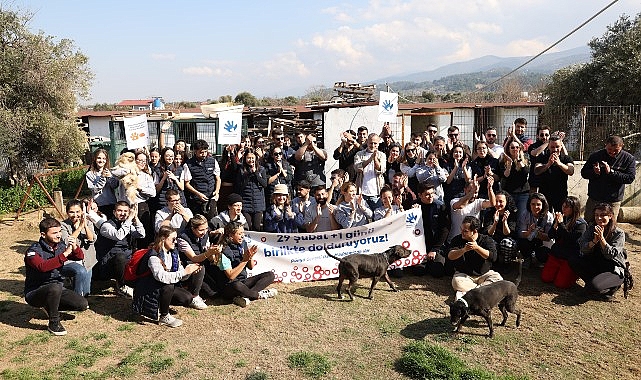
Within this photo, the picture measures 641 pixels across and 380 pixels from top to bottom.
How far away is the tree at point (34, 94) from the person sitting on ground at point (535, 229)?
14.6 m

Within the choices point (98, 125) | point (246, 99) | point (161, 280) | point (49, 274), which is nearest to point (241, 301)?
point (161, 280)

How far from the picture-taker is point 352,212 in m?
8.05

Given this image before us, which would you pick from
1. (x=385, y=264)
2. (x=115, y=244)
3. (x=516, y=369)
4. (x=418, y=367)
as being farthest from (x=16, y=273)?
(x=516, y=369)

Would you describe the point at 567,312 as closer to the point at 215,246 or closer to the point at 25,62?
the point at 215,246

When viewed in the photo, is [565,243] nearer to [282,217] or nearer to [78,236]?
[282,217]

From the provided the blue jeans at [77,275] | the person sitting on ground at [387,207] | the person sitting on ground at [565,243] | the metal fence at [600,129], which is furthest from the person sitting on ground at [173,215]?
the metal fence at [600,129]

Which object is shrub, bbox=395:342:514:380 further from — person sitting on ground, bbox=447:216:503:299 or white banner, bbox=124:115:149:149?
white banner, bbox=124:115:149:149

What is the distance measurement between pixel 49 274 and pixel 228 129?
14.6ft

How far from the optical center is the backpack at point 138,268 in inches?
249

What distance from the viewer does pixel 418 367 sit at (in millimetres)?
5125

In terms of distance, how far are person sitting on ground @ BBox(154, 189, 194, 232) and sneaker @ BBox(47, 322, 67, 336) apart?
5.97ft

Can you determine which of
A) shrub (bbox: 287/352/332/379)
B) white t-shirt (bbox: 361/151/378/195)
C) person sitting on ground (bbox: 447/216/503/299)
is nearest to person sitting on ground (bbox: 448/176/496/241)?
person sitting on ground (bbox: 447/216/503/299)

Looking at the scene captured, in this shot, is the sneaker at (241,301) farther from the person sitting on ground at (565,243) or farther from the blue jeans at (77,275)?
the person sitting on ground at (565,243)

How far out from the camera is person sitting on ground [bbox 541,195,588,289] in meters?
7.16
